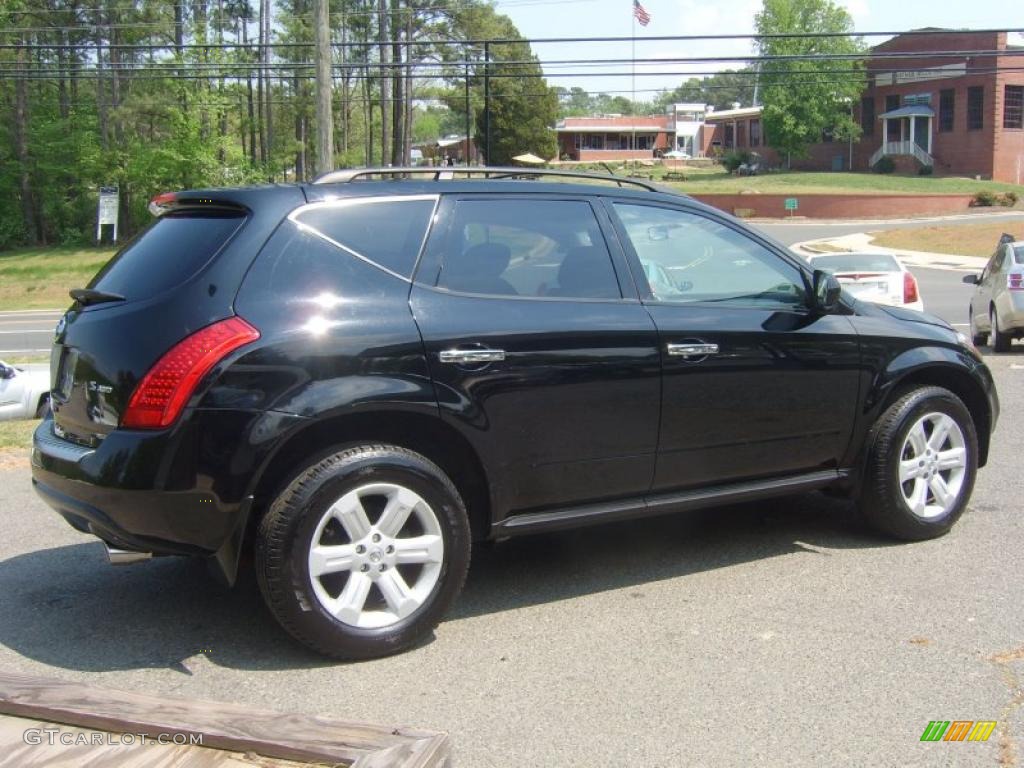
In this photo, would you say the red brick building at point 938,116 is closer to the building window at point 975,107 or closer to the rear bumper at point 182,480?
the building window at point 975,107

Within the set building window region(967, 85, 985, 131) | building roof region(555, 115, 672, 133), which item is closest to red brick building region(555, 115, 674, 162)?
building roof region(555, 115, 672, 133)

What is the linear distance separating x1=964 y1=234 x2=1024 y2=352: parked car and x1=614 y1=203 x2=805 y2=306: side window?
950 cm

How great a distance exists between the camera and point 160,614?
4.59 metres

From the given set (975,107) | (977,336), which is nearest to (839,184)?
(975,107)

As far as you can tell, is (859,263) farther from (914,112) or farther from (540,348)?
(914,112)

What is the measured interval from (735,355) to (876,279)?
8870 mm

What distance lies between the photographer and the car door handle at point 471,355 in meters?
4.18

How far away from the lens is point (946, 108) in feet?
232

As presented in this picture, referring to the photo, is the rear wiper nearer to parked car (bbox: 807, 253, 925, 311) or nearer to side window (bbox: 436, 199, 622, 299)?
side window (bbox: 436, 199, 622, 299)

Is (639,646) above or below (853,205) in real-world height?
below

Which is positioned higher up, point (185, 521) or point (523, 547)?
point (185, 521)

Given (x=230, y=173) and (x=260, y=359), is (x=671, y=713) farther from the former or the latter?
(x=230, y=173)

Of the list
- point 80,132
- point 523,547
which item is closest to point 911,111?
point 80,132

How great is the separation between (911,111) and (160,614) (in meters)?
75.1
